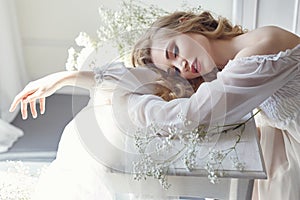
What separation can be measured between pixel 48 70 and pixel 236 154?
144 centimetres

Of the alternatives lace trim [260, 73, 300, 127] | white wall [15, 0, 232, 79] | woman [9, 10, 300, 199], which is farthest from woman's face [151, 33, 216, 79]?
white wall [15, 0, 232, 79]

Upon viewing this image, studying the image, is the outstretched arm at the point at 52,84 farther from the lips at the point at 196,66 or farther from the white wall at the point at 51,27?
the white wall at the point at 51,27

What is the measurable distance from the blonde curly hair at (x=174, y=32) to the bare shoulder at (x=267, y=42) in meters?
0.09

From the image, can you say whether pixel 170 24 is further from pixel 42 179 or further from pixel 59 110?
Result: pixel 59 110

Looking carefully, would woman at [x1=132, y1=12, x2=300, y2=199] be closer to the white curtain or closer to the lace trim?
the lace trim

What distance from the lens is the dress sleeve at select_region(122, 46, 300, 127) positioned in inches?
34.6

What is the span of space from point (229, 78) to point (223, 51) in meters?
0.16

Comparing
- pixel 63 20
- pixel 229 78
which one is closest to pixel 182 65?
pixel 229 78

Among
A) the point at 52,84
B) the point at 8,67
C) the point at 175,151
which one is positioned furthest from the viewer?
the point at 8,67

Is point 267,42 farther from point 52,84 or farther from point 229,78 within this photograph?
point 52,84

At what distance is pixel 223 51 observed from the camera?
1.04 meters

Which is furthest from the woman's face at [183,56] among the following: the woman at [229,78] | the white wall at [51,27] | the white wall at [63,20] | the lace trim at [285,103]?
the white wall at [51,27]

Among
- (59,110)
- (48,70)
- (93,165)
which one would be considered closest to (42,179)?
(93,165)

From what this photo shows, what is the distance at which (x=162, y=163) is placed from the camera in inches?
33.7
